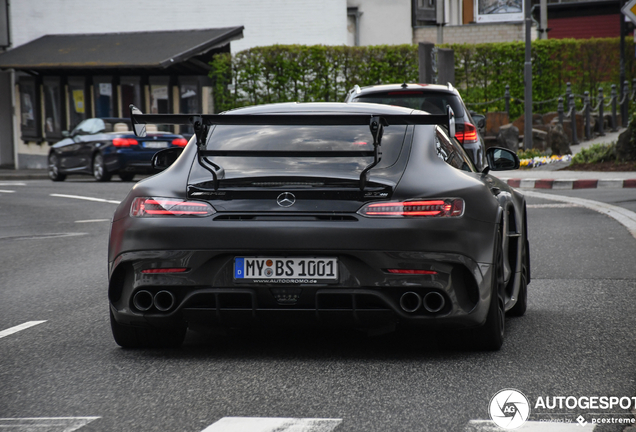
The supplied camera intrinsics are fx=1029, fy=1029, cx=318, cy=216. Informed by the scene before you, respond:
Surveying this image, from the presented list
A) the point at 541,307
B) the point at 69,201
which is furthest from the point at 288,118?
the point at 69,201

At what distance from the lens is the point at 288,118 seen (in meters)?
5.19

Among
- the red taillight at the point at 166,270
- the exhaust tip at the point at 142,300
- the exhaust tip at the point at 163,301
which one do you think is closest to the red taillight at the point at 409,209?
the red taillight at the point at 166,270

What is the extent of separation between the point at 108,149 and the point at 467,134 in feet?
41.0

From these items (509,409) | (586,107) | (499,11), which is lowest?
(509,409)

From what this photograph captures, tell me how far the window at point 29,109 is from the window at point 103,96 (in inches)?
99.8

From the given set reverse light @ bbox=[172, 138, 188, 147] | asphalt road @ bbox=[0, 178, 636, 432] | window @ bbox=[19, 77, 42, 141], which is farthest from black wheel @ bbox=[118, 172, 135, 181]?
asphalt road @ bbox=[0, 178, 636, 432]

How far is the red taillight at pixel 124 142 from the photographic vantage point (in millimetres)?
22891

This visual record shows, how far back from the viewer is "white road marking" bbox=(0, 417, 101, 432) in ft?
12.9

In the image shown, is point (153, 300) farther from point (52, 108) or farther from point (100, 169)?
point (52, 108)

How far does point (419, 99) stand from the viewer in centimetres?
1226

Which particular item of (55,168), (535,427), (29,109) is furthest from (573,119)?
(535,427)

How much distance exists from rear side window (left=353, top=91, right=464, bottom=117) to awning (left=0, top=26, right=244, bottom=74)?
19019mm

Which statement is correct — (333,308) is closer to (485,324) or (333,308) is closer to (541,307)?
(485,324)

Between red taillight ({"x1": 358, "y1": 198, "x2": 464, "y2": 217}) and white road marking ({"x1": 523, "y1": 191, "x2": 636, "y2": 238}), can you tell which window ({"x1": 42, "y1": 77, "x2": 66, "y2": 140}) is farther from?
red taillight ({"x1": 358, "y1": 198, "x2": 464, "y2": 217})
